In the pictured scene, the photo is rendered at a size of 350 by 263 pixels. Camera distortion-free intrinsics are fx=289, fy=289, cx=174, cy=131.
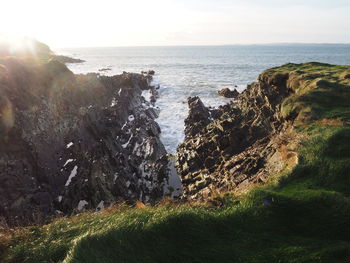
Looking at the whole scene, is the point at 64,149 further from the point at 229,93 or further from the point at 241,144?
the point at 229,93

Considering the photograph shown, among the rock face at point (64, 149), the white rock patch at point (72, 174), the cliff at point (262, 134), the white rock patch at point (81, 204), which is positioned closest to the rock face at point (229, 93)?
the cliff at point (262, 134)

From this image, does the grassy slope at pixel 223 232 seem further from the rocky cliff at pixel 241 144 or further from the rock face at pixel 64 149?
the rock face at pixel 64 149

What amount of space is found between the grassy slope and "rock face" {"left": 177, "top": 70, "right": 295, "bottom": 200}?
6.44 m

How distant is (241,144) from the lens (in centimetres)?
2595

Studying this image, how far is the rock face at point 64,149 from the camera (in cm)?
2334

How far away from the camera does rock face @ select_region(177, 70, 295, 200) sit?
19.6 m

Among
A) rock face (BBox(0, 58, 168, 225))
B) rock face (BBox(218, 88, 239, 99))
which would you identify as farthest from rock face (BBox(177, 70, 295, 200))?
rock face (BBox(218, 88, 239, 99))

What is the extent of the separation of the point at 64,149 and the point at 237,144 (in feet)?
56.0

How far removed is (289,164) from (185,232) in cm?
665

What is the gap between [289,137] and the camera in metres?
15.8

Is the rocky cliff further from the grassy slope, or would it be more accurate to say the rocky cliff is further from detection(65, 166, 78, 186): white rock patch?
detection(65, 166, 78, 186): white rock patch

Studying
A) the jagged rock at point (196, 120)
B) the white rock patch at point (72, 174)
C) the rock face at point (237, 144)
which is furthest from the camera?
the jagged rock at point (196, 120)

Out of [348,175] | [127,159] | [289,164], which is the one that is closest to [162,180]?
[127,159]

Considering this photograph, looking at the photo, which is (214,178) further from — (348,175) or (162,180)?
(348,175)
